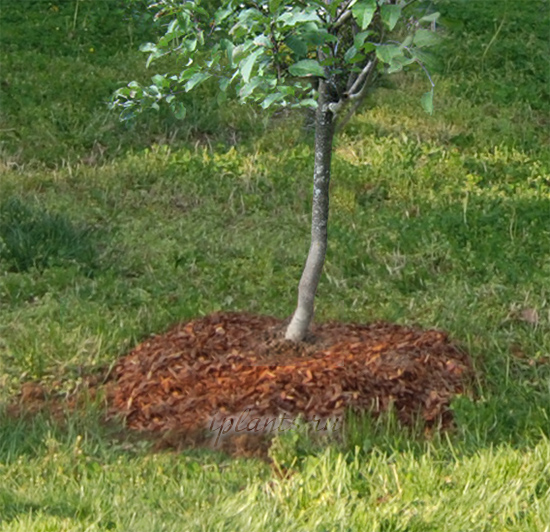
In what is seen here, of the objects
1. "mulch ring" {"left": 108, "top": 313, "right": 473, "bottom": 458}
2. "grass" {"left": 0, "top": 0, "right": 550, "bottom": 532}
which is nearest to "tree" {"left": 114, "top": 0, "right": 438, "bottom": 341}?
"mulch ring" {"left": 108, "top": 313, "right": 473, "bottom": 458}

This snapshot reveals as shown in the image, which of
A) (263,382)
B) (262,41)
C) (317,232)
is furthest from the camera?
(317,232)

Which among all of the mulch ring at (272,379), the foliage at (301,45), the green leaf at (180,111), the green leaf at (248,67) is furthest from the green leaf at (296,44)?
the mulch ring at (272,379)

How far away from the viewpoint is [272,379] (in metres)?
4.88

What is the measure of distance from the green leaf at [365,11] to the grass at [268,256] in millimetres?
756

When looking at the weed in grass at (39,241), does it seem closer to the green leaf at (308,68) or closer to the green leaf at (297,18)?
the green leaf at (308,68)

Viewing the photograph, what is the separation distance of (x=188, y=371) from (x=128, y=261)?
5.99 feet

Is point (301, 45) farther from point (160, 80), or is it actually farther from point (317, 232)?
point (317, 232)

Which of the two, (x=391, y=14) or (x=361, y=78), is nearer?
(x=391, y=14)

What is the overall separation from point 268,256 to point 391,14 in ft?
10.2

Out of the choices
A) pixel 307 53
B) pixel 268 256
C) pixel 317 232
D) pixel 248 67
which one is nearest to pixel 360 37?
pixel 248 67

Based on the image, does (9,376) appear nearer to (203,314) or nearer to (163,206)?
(203,314)

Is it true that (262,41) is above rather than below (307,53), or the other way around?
above

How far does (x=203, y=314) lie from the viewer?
5.95 meters

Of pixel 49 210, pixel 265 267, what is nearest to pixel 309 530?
pixel 265 267
